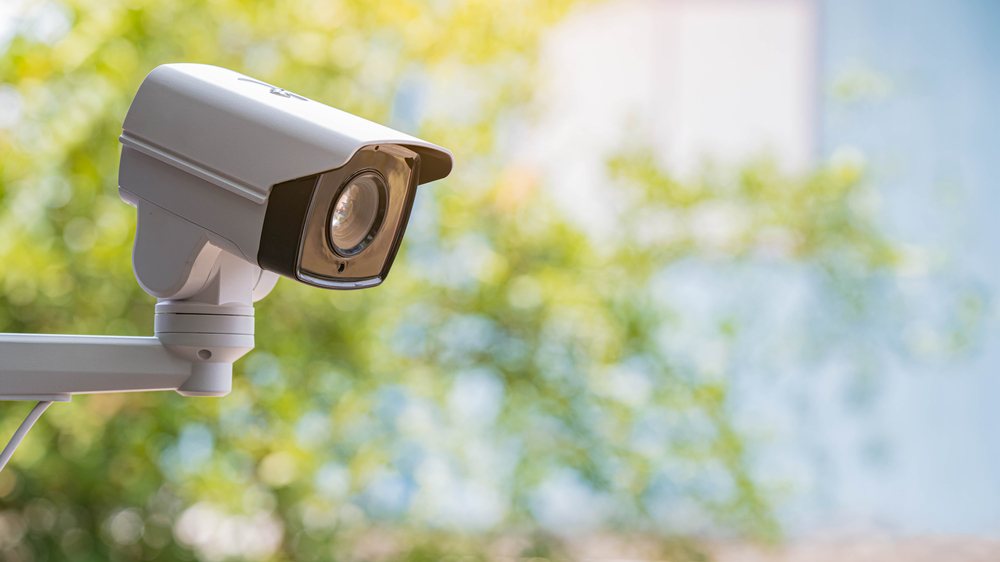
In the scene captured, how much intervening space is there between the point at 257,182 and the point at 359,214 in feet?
0.26

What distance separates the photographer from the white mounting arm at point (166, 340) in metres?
0.53

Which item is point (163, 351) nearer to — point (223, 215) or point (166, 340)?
point (166, 340)

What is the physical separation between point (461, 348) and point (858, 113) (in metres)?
1.34

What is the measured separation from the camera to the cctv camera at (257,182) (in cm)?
48

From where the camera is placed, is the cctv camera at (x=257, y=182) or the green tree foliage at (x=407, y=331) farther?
the green tree foliage at (x=407, y=331)

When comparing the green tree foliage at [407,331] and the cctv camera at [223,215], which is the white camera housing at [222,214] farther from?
the green tree foliage at [407,331]

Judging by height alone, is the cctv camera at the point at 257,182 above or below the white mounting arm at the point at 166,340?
above

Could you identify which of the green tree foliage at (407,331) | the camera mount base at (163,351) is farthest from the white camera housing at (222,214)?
the green tree foliage at (407,331)

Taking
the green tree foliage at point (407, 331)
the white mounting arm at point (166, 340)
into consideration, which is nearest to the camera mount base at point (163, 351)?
the white mounting arm at point (166, 340)

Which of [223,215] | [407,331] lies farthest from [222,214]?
[407,331]

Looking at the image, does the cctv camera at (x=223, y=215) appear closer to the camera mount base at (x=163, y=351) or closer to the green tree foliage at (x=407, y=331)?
the camera mount base at (x=163, y=351)

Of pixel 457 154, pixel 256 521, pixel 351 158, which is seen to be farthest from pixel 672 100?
pixel 351 158

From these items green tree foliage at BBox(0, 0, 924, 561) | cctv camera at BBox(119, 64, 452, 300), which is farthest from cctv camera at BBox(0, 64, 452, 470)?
green tree foliage at BBox(0, 0, 924, 561)

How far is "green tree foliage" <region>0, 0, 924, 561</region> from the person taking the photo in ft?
4.27
